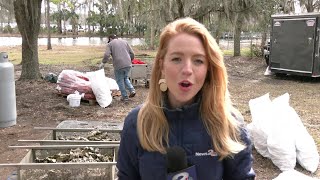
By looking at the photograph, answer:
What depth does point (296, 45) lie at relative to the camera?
13609 millimetres

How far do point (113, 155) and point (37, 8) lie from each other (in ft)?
27.5

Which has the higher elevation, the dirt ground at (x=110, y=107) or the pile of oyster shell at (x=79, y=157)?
the pile of oyster shell at (x=79, y=157)

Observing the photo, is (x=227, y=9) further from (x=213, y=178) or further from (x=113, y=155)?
(x=213, y=178)

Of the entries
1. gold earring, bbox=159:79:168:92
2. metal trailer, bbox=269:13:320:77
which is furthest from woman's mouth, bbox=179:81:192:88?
metal trailer, bbox=269:13:320:77

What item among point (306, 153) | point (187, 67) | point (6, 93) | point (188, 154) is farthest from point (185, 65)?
point (6, 93)

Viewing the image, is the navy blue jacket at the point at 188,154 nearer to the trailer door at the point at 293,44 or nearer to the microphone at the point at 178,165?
the microphone at the point at 178,165

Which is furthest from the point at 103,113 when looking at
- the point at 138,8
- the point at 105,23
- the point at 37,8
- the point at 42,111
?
the point at 105,23

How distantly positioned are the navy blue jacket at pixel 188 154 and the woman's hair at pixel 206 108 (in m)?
0.03

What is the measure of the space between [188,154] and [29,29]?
10828 millimetres

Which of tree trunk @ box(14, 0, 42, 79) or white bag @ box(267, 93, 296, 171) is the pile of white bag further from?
tree trunk @ box(14, 0, 42, 79)

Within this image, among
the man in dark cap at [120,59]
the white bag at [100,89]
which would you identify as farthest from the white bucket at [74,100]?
the man in dark cap at [120,59]

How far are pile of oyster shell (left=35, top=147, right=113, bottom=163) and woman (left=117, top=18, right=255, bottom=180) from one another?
2190 millimetres

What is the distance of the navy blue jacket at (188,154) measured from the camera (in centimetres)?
167

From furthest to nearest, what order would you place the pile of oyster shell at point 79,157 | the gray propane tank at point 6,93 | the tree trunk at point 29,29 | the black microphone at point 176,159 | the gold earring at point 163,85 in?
the tree trunk at point 29,29
the gray propane tank at point 6,93
the pile of oyster shell at point 79,157
the gold earring at point 163,85
the black microphone at point 176,159
